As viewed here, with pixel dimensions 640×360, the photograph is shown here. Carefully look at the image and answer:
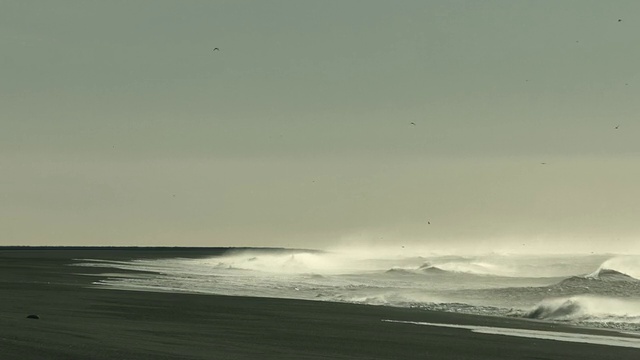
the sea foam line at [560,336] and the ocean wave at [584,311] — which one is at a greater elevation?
the ocean wave at [584,311]

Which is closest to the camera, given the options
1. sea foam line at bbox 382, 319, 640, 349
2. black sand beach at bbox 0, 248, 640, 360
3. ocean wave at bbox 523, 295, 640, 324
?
black sand beach at bbox 0, 248, 640, 360

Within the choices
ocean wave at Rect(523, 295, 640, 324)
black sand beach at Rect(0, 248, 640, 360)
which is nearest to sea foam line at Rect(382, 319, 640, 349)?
black sand beach at Rect(0, 248, 640, 360)

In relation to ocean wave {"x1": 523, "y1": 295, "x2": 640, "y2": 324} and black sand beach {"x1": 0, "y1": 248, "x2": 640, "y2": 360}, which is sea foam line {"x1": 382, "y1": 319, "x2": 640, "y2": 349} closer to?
black sand beach {"x1": 0, "y1": 248, "x2": 640, "y2": 360}

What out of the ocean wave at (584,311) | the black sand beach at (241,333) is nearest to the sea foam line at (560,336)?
the black sand beach at (241,333)

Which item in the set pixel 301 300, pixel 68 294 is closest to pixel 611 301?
pixel 301 300

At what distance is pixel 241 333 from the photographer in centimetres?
2288

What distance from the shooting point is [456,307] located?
3588 centimetres

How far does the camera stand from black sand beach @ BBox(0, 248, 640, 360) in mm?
18344

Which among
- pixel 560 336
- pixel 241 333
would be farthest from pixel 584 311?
pixel 241 333

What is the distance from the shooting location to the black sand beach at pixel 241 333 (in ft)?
60.2

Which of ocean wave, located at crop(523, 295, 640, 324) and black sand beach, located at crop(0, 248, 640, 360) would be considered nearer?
black sand beach, located at crop(0, 248, 640, 360)

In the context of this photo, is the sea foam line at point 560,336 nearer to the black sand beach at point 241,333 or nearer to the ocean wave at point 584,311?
the black sand beach at point 241,333

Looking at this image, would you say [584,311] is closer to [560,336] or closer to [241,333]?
[560,336]

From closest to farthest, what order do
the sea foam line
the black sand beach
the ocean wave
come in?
the black sand beach
the sea foam line
the ocean wave
